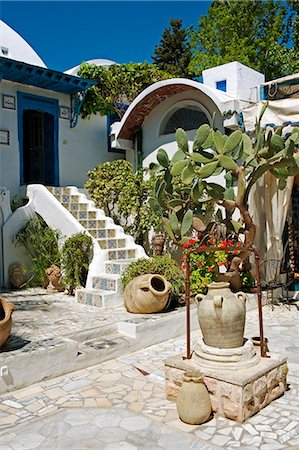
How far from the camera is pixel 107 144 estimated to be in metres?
14.5

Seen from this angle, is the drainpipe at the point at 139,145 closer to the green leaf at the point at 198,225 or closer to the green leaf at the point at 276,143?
the green leaf at the point at 198,225

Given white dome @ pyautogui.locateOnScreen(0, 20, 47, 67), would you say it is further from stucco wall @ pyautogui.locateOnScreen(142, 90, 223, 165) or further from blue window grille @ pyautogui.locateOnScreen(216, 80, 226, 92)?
blue window grille @ pyautogui.locateOnScreen(216, 80, 226, 92)

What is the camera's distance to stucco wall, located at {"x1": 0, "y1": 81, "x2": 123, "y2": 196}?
39.2 feet

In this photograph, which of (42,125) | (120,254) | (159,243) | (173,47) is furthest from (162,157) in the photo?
(173,47)

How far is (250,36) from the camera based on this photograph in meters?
23.5

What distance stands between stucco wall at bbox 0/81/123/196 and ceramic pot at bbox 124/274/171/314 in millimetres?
5615

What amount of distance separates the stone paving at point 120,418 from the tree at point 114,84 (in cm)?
938

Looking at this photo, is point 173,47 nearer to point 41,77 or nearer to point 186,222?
point 41,77

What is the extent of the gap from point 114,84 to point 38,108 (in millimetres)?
2610

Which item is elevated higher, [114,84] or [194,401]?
[114,84]

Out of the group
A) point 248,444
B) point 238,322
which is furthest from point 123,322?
point 248,444

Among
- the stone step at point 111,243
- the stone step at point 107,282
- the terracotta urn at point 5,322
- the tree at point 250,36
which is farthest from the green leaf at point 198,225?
the tree at point 250,36

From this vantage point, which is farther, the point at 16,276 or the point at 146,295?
the point at 16,276

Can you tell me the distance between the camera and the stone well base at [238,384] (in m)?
4.55
